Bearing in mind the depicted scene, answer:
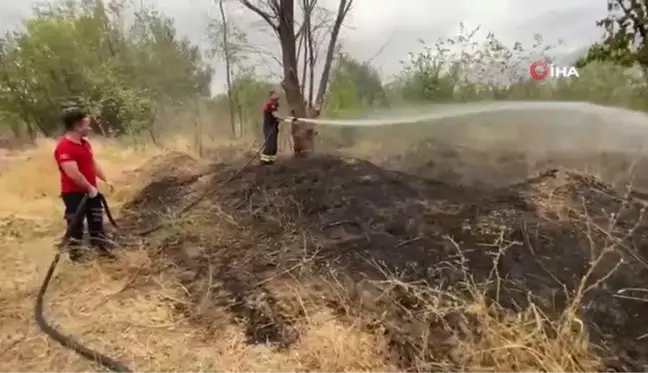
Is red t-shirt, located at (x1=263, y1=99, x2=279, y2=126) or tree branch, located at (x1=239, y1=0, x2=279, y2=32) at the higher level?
tree branch, located at (x1=239, y1=0, x2=279, y2=32)

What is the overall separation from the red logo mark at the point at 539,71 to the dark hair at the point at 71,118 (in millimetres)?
5797

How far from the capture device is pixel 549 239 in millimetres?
4625

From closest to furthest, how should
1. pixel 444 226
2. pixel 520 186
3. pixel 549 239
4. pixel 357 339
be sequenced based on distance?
pixel 357 339 → pixel 549 239 → pixel 444 226 → pixel 520 186

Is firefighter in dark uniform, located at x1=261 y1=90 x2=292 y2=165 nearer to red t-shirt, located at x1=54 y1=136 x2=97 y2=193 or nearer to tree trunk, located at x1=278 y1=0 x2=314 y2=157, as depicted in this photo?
tree trunk, located at x1=278 y1=0 x2=314 y2=157

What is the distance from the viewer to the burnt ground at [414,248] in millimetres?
3518

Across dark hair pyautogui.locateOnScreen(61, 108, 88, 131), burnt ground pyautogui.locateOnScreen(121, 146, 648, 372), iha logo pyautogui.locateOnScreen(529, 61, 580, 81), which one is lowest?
burnt ground pyautogui.locateOnScreen(121, 146, 648, 372)

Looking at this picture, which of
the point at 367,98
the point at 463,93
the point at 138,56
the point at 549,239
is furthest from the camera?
the point at 138,56

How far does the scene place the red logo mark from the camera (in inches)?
311

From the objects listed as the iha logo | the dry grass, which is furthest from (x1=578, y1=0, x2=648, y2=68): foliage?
the dry grass

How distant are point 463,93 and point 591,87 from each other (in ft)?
9.90

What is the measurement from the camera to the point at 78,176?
4582mm

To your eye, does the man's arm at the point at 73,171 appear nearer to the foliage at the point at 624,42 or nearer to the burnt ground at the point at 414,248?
the burnt ground at the point at 414,248

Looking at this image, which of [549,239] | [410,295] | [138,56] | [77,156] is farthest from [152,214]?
[138,56]

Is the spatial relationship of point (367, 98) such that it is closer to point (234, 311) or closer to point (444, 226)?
point (444, 226)
